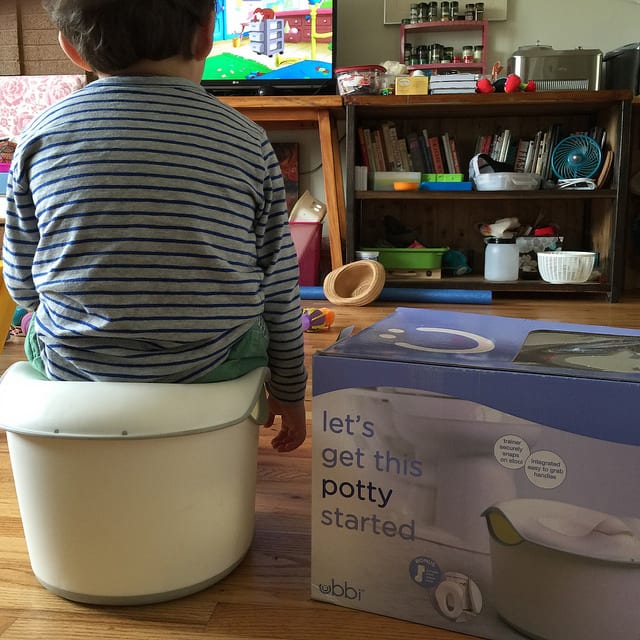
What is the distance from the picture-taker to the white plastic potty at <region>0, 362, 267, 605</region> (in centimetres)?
65

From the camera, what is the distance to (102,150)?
69 cm

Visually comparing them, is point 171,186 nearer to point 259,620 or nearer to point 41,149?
point 41,149

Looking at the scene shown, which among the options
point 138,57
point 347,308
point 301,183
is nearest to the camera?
point 138,57

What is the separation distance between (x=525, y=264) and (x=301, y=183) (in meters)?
1.05

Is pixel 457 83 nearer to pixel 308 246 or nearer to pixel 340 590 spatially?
pixel 308 246

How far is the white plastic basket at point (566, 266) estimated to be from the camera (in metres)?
2.61

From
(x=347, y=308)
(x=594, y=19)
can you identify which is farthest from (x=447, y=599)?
(x=594, y=19)

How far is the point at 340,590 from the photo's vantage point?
0.71m

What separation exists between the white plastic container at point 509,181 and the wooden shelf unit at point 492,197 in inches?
1.2

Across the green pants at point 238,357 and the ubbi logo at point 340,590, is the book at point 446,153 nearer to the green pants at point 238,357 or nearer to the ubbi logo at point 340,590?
the green pants at point 238,357

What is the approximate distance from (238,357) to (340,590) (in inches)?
10.5

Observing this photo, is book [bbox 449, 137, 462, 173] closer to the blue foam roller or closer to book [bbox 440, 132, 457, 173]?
book [bbox 440, 132, 457, 173]

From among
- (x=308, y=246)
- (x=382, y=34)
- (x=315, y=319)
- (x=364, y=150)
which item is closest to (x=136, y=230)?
(x=315, y=319)

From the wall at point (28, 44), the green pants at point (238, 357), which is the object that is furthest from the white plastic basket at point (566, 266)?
the wall at point (28, 44)
